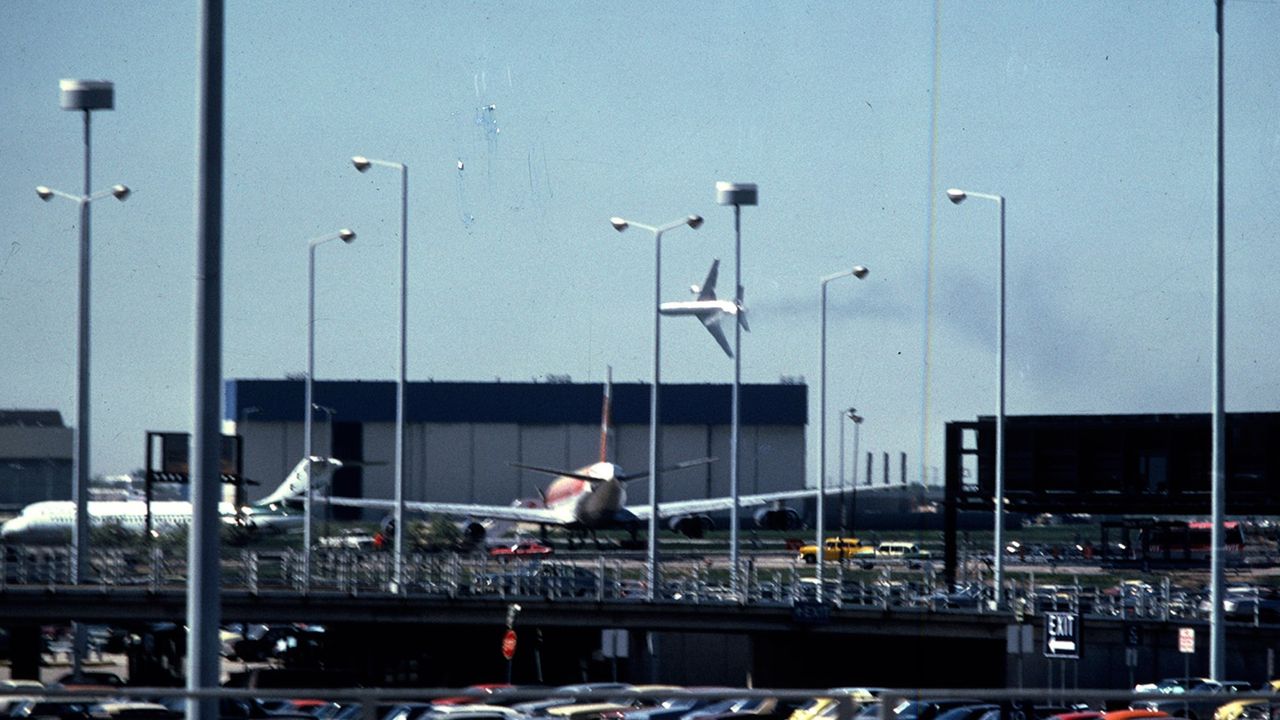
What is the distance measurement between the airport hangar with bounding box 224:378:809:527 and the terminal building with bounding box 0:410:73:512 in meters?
11.4

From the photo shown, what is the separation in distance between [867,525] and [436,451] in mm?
37693

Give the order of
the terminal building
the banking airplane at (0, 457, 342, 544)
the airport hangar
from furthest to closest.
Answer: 1. the airport hangar
2. the terminal building
3. the banking airplane at (0, 457, 342, 544)

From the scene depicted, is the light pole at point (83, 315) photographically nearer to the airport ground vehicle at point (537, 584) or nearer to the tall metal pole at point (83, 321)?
the tall metal pole at point (83, 321)

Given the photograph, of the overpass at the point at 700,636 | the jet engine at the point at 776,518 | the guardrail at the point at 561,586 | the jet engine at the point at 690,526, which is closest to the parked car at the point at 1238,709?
the overpass at the point at 700,636

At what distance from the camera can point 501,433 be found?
12912cm

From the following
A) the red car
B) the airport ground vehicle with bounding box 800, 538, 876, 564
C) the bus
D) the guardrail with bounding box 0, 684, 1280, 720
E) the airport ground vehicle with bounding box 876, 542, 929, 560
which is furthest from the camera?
the airport ground vehicle with bounding box 876, 542, 929, 560

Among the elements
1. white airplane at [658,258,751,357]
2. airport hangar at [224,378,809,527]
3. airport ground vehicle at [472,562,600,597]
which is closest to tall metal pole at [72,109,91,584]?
airport ground vehicle at [472,562,600,597]

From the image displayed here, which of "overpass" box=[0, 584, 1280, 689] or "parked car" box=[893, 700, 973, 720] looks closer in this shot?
"parked car" box=[893, 700, 973, 720]

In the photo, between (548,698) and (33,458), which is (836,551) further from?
(548,698)

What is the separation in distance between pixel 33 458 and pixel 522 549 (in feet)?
109

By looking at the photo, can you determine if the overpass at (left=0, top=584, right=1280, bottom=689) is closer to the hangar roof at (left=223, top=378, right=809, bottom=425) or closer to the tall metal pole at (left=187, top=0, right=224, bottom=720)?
the tall metal pole at (left=187, top=0, right=224, bottom=720)

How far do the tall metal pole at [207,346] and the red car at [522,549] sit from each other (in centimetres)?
7467

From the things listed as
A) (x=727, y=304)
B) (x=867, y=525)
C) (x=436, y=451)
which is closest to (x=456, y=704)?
(x=727, y=304)

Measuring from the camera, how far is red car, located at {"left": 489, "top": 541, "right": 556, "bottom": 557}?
89125 millimetres
